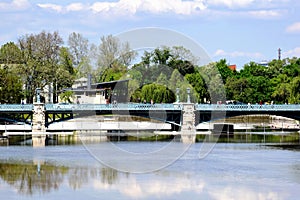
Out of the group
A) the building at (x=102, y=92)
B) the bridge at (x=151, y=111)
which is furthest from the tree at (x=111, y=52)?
the bridge at (x=151, y=111)

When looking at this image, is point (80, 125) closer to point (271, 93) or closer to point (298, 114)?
point (298, 114)

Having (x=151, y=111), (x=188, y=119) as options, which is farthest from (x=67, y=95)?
(x=188, y=119)

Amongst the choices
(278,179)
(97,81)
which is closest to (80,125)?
(97,81)

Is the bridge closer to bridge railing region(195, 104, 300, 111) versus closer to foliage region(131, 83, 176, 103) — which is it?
bridge railing region(195, 104, 300, 111)

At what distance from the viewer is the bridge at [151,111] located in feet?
281

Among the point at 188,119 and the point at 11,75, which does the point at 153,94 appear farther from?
the point at 11,75

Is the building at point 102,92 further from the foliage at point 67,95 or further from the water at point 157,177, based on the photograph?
the water at point 157,177

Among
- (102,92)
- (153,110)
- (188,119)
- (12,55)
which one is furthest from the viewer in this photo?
(102,92)

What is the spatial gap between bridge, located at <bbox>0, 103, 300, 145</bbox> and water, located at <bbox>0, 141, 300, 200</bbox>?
17131 millimetres

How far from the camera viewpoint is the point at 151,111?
284 feet

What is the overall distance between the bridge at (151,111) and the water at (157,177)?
17131 millimetres

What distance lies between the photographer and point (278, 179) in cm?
4969

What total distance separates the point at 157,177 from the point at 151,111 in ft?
118

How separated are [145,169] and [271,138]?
102 ft
